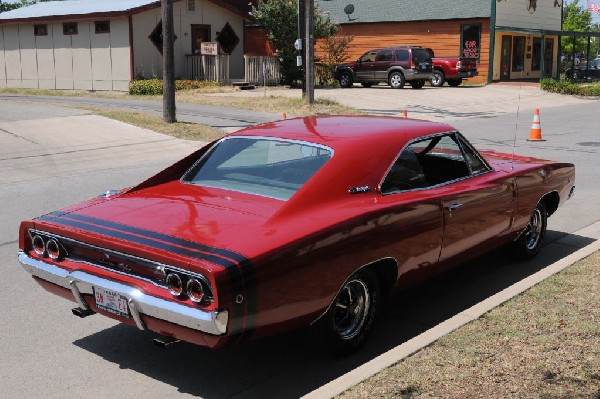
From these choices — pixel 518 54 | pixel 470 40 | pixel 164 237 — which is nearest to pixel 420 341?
pixel 164 237

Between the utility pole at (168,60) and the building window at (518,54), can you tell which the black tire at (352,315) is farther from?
the building window at (518,54)

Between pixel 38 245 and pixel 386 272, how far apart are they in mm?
2313

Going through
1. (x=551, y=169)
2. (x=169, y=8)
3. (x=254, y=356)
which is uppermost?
(x=169, y=8)

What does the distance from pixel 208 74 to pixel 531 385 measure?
29.4 meters

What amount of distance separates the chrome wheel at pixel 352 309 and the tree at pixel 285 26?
2870 centimetres

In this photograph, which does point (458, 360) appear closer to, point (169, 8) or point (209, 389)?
point (209, 389)

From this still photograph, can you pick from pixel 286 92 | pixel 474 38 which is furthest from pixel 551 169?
pixel 474 38

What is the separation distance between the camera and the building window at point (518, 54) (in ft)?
137

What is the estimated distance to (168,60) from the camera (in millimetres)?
17641

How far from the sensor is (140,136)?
16.7 meters

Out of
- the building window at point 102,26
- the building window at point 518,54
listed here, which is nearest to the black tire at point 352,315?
the building window at point 102,26

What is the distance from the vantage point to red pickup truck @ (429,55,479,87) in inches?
1337

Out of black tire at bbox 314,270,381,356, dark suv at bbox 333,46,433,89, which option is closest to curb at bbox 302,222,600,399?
black tire at bbox 314,270,381,356

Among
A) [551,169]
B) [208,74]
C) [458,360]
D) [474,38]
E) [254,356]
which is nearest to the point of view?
[458,360]
